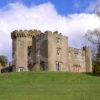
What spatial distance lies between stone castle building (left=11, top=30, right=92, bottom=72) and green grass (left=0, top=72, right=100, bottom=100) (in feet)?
59.0

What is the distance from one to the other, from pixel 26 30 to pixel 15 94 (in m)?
44.3

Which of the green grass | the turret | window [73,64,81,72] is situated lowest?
the green grass

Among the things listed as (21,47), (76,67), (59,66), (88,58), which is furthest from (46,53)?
(88,58)

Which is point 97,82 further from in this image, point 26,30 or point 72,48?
point 26,30

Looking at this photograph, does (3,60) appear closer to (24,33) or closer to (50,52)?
(24,33)

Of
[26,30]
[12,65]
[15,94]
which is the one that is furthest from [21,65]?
[15,94]

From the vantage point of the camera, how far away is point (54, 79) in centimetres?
5416

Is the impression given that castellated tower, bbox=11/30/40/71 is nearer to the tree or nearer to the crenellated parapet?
the crenellated parapet

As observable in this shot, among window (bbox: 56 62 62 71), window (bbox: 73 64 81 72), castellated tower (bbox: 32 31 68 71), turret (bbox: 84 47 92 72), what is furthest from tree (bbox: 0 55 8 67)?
window (bbox: 56 62 62 71)

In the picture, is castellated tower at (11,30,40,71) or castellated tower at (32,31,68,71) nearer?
castellated tower at (32,31,68,71)

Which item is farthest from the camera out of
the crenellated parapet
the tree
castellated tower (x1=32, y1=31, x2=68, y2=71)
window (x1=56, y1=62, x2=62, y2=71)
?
the tree

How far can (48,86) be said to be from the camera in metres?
47.5

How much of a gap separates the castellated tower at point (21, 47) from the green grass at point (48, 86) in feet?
71.5

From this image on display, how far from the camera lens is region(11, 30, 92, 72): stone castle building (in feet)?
252
